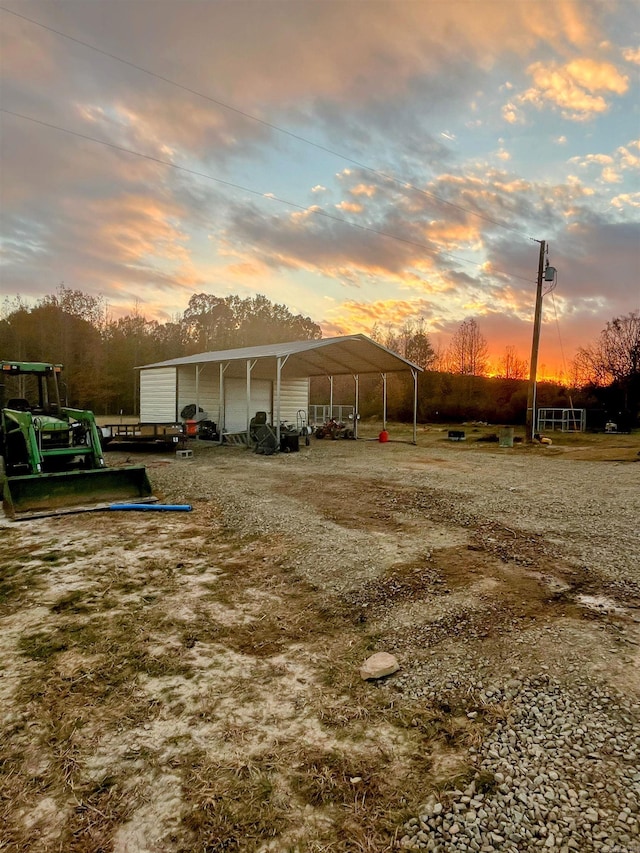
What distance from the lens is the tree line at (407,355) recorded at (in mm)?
25812

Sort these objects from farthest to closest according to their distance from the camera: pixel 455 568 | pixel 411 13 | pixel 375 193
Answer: pixel 375 193 → pixel 411 13 → pixel 455 568

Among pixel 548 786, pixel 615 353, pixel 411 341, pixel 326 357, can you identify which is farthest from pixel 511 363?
pixel 548 786

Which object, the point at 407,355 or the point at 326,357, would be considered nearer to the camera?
the point at 326,357

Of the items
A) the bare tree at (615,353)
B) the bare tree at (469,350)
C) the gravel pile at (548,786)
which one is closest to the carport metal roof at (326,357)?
the gravel pile at (548,786)

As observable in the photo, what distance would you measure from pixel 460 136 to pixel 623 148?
3.90 m

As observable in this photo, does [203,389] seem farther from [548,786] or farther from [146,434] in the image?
[548,786]

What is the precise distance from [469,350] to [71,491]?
3463cm

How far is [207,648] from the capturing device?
2662 millimetres

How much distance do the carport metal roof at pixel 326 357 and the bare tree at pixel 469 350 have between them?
20239mm

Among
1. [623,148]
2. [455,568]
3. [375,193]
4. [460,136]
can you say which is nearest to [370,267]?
[375,193]

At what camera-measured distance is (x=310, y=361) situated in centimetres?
1739

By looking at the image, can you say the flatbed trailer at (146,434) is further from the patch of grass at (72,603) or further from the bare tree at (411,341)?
the bare tree at (411,341)

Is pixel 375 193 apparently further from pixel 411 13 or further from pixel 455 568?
pixel 455 568

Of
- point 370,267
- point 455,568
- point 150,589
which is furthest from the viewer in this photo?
point 370,267
